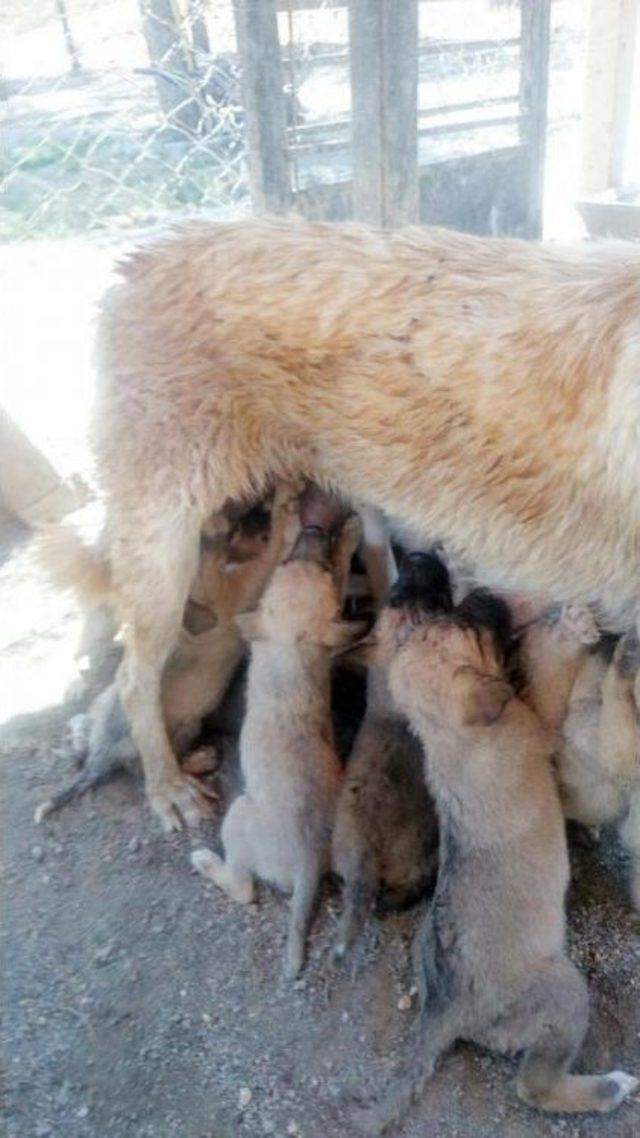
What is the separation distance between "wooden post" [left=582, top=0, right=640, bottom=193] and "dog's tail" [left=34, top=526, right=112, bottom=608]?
424 cm

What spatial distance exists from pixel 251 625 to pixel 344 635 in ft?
0.91

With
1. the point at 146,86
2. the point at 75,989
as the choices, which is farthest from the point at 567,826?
the point at 146,86

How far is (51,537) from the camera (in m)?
3.46

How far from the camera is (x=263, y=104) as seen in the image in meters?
3.64

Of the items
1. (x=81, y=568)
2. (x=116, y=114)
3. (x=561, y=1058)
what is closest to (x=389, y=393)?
(x=81, y=568)

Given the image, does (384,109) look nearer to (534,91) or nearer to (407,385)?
(534,91)

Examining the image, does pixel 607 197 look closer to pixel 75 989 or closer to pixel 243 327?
pixel 243 327

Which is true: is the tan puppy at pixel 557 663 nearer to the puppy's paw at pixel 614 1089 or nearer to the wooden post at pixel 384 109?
the puppy's paw at pixel 614 1089

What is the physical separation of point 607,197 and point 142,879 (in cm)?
482

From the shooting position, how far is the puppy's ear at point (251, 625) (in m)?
3.01

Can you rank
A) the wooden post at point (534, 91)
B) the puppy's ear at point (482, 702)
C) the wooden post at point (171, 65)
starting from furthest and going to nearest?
1. the wooden post at point (171, 65)
2. the wooden post at point (534, 91)
3. the puppy's ear at point (482, 702)

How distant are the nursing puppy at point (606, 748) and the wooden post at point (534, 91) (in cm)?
249

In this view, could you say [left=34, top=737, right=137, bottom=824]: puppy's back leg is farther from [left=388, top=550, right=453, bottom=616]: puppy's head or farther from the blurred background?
the blurred background

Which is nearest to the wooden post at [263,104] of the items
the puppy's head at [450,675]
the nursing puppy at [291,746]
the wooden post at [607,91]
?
the nursing puppy at [291,746]
